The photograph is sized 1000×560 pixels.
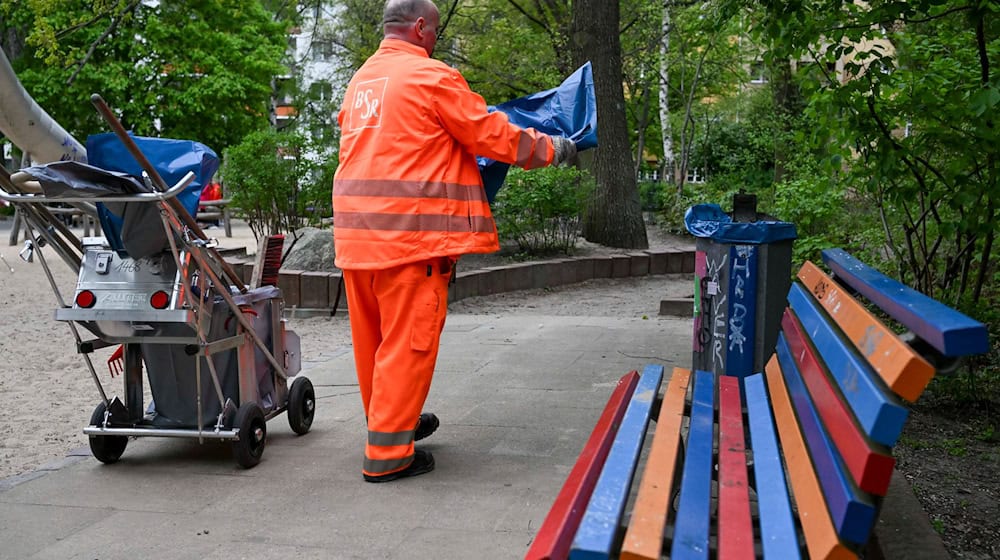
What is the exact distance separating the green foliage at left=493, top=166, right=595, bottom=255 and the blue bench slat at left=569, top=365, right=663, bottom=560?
9.30m

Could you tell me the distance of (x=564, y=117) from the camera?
501cm

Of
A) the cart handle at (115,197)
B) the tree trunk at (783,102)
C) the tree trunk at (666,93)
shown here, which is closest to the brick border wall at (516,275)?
the cart handle at (115,197)

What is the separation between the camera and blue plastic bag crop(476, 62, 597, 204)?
493 cm

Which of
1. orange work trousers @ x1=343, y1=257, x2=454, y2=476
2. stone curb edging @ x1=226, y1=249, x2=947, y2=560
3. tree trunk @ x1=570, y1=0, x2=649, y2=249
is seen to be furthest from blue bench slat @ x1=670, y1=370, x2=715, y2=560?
tree trunk @ x1=570, y1=0, x2=649, y2=249

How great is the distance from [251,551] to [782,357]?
1942 mm

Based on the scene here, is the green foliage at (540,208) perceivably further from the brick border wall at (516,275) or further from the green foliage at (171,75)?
the green foliage at (171,75)

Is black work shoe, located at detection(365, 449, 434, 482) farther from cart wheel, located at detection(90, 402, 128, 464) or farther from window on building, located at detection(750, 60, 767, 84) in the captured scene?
window on building, located at detection(750, 60, 767, 84)

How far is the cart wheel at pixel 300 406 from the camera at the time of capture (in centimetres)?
524

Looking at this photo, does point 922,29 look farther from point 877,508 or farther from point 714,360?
point 877,508

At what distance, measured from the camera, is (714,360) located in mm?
5379

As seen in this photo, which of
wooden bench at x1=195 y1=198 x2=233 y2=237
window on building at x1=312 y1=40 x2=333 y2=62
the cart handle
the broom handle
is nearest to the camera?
the broom handle

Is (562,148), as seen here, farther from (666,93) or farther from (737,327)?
(666,93)

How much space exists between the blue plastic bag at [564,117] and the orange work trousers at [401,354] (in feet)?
2.32

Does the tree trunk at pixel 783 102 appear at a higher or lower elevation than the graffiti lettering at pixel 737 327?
higher
